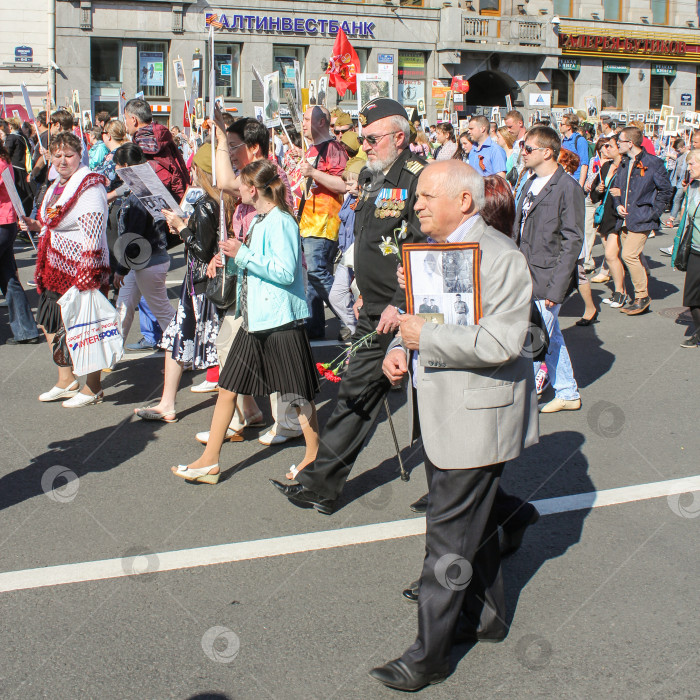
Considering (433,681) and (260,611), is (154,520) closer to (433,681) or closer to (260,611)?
(260,611)

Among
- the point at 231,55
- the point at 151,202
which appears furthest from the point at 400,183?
the point at 231,55

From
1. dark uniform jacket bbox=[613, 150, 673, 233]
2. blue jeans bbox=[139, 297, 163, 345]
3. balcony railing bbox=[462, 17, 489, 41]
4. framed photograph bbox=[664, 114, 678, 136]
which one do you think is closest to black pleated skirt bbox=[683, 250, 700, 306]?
dark uniform jacket bbox=[613, 150, 673, 233]

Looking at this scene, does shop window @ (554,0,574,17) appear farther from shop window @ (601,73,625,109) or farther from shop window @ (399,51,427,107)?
shop window @ (399,51,427,107)

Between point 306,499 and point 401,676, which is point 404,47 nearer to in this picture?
point 306,499

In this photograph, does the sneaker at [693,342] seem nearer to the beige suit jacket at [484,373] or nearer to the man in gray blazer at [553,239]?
the man in gray blazer at [553,239]

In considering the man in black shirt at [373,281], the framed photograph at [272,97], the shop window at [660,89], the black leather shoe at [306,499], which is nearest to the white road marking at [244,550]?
the black leather shoe at [306,499]

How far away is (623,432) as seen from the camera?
6066 millimetres

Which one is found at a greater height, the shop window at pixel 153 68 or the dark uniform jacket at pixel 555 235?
the shop window at pixel 153 68

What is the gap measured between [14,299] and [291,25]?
93.9 feet

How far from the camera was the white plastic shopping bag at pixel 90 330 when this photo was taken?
6.35m

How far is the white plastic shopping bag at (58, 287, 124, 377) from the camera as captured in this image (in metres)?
6.35

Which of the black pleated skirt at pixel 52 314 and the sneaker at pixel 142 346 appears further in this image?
the sneaker at pixel 142 346

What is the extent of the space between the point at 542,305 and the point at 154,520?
131 inches

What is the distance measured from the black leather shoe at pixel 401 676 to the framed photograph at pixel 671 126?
2212 cm
